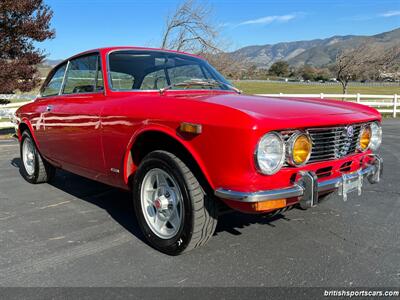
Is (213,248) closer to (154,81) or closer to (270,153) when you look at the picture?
(270,153)

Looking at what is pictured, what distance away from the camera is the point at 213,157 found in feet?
9.48

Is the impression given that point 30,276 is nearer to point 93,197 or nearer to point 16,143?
point 93,197

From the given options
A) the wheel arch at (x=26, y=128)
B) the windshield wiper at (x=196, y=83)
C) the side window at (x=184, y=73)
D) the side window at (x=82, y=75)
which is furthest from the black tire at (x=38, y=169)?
the windshield wiper at (x=196, y=83)

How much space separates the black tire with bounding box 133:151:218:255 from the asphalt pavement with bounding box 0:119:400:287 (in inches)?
4.9

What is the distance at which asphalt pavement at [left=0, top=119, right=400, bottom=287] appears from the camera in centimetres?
289

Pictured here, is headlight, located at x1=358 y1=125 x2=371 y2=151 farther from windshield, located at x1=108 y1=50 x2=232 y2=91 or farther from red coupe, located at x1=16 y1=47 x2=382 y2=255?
windshield, located at x1=108 y1=50 x2=232 y2=91

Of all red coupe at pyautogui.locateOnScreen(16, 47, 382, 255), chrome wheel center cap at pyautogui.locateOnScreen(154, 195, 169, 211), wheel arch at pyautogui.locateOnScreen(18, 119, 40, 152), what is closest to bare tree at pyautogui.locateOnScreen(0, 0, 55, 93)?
wheel arch at pyautogui.locateOnScreen(18, 119, 40, 152)

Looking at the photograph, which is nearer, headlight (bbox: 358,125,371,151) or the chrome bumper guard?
the chrome bumper guard

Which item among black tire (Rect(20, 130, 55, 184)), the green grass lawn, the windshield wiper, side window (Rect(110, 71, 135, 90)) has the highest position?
side window (Rect(110, 71, 135, 90))

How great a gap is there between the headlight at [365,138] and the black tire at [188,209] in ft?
4.79

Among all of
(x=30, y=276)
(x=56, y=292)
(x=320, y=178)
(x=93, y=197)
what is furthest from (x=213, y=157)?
(x=93, y=197)

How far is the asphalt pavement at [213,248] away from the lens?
2889 millimetres

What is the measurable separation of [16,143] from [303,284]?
9249 millimetres

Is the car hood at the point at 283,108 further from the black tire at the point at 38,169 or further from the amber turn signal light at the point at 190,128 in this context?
A: the black tire at the point at 38,169
